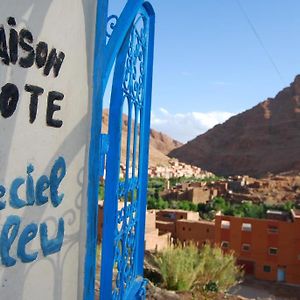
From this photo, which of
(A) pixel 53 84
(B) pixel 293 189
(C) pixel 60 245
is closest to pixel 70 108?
(A) pixel 53 84

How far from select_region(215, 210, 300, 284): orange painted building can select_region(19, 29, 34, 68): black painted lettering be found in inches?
594

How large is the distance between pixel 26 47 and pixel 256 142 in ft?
211

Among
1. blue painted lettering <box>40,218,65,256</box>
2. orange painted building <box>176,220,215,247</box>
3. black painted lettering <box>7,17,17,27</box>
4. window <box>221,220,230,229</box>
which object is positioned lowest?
orange painted building <box>176,220,215,247</box>

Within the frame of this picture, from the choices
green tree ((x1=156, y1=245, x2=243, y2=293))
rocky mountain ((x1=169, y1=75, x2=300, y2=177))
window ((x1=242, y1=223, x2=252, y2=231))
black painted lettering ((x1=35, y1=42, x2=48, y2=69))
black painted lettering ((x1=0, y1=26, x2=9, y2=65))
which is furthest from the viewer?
rocky mountain ((x1=169, y1=75, x2=300, y2=177))

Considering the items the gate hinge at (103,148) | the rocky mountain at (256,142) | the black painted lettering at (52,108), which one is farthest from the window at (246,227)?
the rocky mountain at (256,142)

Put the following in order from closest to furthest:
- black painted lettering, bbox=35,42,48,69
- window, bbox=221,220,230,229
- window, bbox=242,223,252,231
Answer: black painted lettering, bbox=35,42,48,69 < window, bbox=242,223,252,231 < window, bbox=221,220,230,229

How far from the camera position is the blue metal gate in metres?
1.66

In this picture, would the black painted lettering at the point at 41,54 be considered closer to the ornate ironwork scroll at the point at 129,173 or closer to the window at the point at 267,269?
the ornate ironwork scroll at the point at 129,173

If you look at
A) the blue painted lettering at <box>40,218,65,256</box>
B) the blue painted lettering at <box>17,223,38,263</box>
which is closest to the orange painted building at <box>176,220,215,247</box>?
the blue painted lettering at <box>40,218,65,256</box>

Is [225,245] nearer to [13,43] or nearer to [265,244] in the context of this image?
[265,244]

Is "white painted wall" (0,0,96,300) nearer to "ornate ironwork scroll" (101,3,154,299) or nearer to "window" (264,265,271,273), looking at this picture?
"ornate ironwork scroll" (101,3,154,299)

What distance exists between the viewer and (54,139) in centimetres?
147

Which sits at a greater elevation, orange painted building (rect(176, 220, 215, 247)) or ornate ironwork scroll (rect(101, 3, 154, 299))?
ornate ironwork scroll (rect(101, 3, 154, 299))

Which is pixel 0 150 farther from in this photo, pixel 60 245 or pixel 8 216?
pixel 60 245
